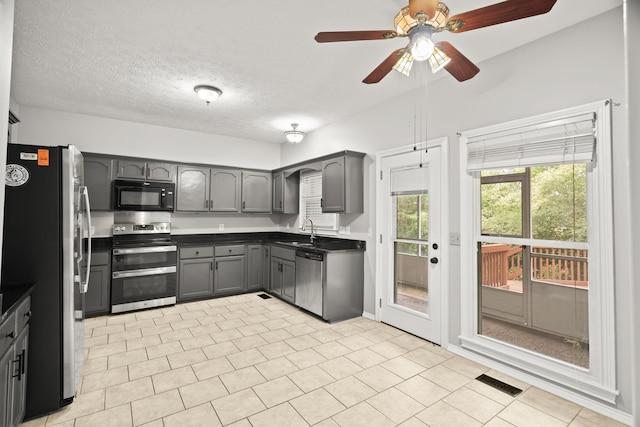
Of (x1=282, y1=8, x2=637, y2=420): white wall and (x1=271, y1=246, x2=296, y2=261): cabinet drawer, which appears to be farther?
(x1=271, y1=246, x2=296, y2=261): cabinet drawer

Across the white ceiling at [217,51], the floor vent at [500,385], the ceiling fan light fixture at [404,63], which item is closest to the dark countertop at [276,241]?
the white ceiling at [217,51]

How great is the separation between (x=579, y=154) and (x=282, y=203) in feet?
14.2

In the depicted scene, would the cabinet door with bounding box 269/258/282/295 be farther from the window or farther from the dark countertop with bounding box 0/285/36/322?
the dark countertop with bounding box 0/285/36/322

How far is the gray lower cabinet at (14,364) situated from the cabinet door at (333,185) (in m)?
3.25

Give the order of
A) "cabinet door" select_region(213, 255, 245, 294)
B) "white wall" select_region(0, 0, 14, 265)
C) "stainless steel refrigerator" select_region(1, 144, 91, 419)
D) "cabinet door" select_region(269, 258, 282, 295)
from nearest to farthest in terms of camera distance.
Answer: "white wall" select_region(0, 0, 14, 265)
"stainless steel refrigerator" select_region(1, 144, 91, 419)
"cabinet door" select_region(269, 258, 282, 295)
"cabinet door" select_region(213, 255, 245, 294)

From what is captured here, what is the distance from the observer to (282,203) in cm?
576

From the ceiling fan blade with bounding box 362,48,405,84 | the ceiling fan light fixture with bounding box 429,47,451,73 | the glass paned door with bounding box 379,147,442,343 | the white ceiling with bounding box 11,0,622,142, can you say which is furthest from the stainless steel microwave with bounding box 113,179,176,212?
the ceiling fan light fixture with bounding box 429,47,451,73

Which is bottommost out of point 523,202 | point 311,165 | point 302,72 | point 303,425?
point 303,425

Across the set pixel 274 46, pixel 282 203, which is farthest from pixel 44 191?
pixel 282 203

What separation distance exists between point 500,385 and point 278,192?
4.42 metres

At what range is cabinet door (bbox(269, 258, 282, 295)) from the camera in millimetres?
5078

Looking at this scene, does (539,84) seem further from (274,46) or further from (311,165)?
(311,165)

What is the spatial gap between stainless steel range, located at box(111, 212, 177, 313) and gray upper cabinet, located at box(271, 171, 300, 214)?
195 cm

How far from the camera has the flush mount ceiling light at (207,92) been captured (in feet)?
11.8
